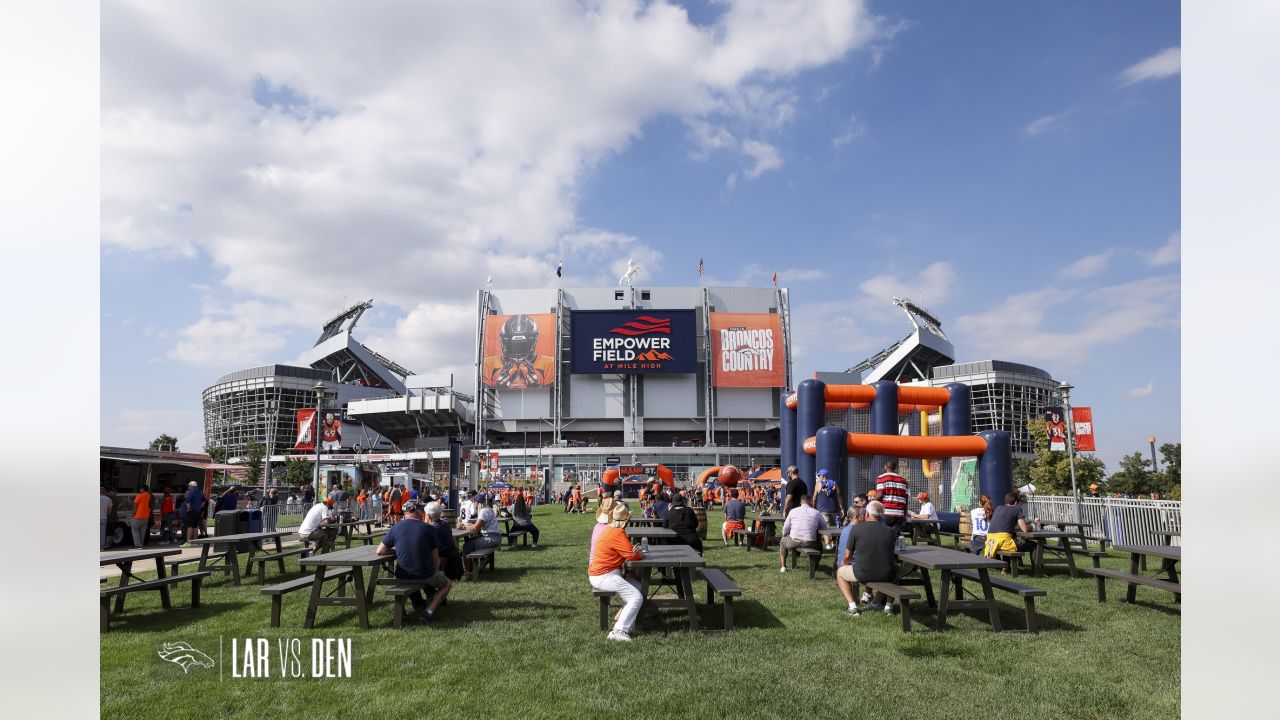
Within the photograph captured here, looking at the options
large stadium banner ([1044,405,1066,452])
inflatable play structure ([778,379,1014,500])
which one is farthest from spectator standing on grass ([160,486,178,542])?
large stadium banner ([1044,405,1066,452])

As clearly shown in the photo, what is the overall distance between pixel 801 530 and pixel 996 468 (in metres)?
10.2

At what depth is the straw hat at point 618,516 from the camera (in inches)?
296

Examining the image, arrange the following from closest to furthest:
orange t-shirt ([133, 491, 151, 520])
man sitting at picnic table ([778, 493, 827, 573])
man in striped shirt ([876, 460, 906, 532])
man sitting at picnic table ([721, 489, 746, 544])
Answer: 1. man sitting at picnic table ([778, 493, 827, 573])
2. man in striped shirt ([876, 460, 906, 532])
3. man sitting at picnic table ([721, 489, 746, 544])
4. orange t-shirt ([133, 491, 151, 520])

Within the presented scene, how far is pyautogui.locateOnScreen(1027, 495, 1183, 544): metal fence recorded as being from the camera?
566 inches

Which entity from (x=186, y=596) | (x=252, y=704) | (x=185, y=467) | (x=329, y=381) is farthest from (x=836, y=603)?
(x=329, y=381)

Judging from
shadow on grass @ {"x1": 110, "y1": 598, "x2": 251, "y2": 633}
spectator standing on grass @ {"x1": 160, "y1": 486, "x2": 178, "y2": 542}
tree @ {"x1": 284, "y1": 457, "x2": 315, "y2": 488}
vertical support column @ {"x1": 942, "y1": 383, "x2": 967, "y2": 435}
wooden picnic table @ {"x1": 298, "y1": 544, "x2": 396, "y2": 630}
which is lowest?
tree @ {"x1": 284, "y1": 457, "x2": 315, "y2": 488}

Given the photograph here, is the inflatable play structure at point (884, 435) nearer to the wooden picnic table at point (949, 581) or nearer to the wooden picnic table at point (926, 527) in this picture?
the wooden picnic table at point (926, 527)

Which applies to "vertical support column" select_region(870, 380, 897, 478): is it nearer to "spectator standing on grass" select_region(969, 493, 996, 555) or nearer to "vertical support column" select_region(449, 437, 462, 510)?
"spectator standing on grass" select_region(969, 493, 996, 555)

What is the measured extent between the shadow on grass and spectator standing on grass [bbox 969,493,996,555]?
445 inches

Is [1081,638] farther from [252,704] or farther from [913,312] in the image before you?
[913,312]

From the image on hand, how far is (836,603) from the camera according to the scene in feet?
29.2

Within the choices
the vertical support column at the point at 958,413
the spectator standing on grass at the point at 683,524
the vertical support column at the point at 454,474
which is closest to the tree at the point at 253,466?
the vertical support column at the point at 454,474

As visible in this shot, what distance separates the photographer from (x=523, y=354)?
7950 centimetres

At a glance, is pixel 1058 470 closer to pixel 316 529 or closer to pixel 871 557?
pixel 871 557
